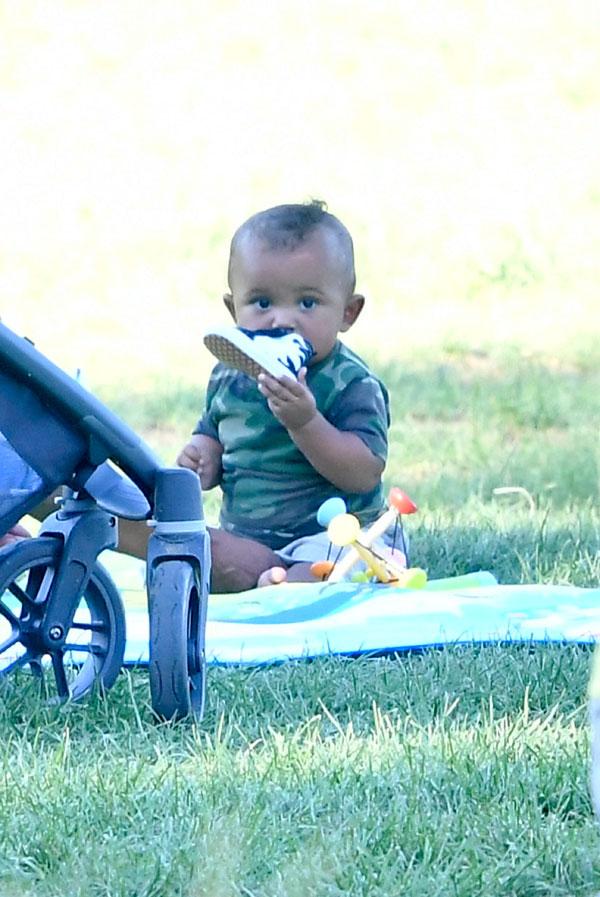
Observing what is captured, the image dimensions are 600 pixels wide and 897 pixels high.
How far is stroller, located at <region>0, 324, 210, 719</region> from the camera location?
2609 millimetres

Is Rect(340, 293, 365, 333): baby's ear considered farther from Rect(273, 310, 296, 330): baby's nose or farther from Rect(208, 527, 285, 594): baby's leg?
Rect(208, 527, 285, 594): baby's leg

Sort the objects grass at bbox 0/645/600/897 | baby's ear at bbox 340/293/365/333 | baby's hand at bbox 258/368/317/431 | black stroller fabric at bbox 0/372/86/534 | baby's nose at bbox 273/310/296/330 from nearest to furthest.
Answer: grass at bbox 0/645/600/897 → black stroller fabric at bbox 0/372/86/534 → baby's hand at bbox 258/368/317/431 → baby's nose at bbox 273/310/296/330 → baby's ear at bbox 340/293/365/333

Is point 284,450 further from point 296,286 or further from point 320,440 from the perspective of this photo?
Result: point 296,286

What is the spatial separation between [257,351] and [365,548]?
0.47 m

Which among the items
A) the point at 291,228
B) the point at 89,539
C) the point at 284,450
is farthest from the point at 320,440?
the point at 89,539

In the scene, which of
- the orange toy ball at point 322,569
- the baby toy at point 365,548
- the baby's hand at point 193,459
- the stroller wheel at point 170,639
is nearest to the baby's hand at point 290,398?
the baby toy at point 365,548

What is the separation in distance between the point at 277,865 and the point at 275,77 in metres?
10.8

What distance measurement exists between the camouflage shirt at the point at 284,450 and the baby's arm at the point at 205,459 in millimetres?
22

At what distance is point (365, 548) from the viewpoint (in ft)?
12.0

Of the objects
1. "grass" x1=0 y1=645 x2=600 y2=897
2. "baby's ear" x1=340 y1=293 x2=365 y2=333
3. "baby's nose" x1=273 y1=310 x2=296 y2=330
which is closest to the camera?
"grass" x1=0 y1=645 x2=600 y2=897

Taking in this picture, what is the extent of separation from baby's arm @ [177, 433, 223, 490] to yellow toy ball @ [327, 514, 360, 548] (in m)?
0.72

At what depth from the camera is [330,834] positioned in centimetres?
217

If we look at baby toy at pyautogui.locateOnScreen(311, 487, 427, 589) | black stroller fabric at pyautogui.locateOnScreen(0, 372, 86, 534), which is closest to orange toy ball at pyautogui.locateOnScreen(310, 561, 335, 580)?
baby toy at pyautogui.locateOnScreen(311, 487, 427, 589)

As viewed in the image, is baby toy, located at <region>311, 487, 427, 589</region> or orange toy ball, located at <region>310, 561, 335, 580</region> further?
orange toy ball, located at <region>310, 561, 335, 580</region>
